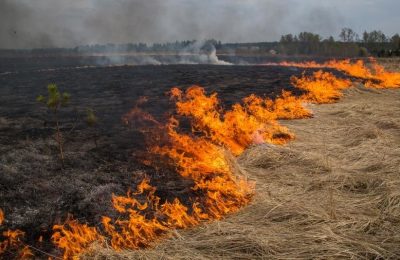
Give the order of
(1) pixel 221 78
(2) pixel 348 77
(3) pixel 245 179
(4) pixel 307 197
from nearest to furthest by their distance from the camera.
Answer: (4) pixel 307 197
(3) pixel 245 179
(1) pixel 221 78
(2) pixel 348 77

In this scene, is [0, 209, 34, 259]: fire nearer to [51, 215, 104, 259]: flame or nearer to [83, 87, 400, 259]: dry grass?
[51, 215, 104, 259]: flame

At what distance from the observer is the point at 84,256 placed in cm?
450

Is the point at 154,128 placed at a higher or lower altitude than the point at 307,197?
higher

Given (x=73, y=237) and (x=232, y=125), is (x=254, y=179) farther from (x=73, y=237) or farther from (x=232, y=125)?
(x=73, y=237)

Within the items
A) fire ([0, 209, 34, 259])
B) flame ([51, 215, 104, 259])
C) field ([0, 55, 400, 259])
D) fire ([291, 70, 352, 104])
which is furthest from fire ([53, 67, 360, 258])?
fire ([291, 70, 352, 104])

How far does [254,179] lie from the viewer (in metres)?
7.11

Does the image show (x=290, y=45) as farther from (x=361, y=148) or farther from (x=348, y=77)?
(x=361, y=148)

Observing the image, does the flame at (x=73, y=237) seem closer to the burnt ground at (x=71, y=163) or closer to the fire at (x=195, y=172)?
the fire at (x=195, y=172)

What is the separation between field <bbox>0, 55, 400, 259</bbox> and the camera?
468 cm

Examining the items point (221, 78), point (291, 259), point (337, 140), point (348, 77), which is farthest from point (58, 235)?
point (348, 77)

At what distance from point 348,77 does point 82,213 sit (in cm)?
1973

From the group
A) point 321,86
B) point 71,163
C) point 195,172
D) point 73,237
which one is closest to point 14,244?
point 73,237

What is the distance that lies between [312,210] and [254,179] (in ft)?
5.71

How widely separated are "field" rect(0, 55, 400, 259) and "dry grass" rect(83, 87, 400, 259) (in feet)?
0.05
